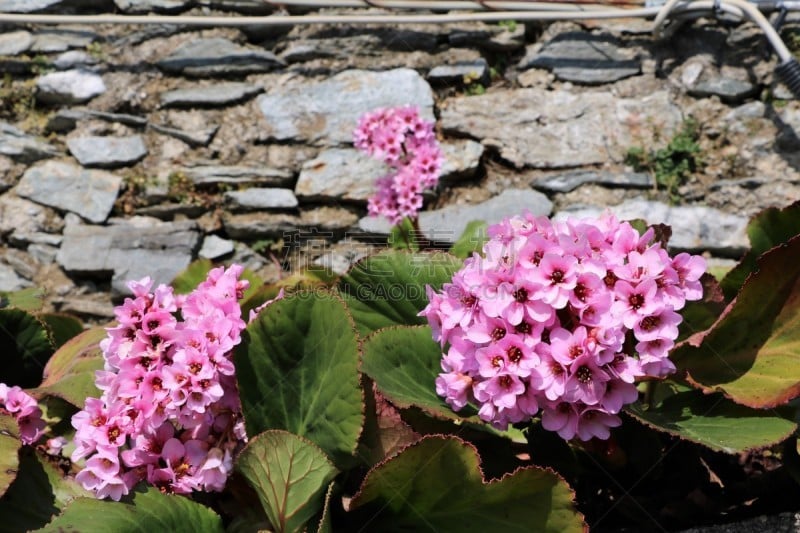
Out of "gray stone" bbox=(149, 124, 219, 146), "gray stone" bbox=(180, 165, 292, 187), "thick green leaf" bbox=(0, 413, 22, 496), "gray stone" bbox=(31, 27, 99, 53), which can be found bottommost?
"gray stone" bbox=(180, 165, 292, 187)

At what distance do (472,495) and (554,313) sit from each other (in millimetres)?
342

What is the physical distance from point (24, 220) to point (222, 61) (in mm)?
1264

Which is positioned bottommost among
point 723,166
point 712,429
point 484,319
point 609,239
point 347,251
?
point 347,251

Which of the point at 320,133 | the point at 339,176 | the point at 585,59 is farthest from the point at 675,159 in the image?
the point at 320,133

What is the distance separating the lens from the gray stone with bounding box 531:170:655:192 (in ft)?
11.4

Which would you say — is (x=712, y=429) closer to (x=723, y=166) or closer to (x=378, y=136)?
(x=378, y=136)

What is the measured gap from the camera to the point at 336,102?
3896mm

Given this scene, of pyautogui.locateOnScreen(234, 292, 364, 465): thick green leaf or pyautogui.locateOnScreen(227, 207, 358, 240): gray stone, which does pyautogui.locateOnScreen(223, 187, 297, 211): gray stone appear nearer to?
pyautogui.locateOnScreen(227, 207, 358, 240): gray stone

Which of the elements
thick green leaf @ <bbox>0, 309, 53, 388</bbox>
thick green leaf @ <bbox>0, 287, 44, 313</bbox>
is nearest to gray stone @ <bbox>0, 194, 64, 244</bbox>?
thick green leaf @ <bbox>0, 287, 44, 313</bbox>

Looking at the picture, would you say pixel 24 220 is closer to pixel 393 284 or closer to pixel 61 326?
pixel 61 326

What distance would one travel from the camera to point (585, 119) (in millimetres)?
3674

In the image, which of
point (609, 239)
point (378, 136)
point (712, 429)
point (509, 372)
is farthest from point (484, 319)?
point (378, 136)

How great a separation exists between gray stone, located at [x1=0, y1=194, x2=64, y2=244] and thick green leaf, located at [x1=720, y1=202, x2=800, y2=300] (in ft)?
10.3

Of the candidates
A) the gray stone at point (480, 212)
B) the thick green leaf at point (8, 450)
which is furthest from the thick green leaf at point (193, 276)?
the gray stone at point (480, 212)
